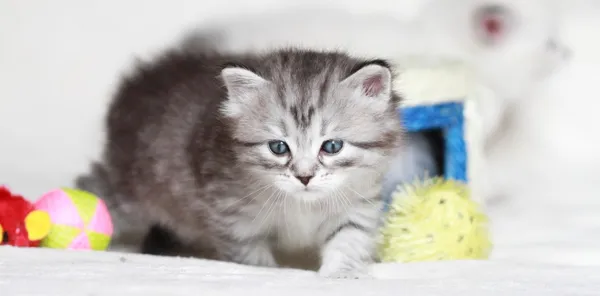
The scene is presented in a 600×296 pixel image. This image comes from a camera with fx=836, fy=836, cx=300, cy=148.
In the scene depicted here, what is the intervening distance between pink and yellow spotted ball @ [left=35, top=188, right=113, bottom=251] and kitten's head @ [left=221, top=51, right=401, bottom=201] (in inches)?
15.0

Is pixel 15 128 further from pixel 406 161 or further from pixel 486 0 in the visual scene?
pixel 486 0

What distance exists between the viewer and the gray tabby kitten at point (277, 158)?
177 centimetres

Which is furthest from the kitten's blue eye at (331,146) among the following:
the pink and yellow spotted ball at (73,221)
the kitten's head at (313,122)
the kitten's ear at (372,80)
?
the pink and yellow spotted ball at (73,221)

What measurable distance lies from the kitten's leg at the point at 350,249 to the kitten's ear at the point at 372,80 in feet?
0.98

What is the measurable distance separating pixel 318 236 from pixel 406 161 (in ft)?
2.31

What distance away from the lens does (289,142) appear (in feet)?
5.79

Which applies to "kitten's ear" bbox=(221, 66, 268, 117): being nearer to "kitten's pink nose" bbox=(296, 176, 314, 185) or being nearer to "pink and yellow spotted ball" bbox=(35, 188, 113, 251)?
"kitten's pink nose" bbox=(296, 176, 314, 185)

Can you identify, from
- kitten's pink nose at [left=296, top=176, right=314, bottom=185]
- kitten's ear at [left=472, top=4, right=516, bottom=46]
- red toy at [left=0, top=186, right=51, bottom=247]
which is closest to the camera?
kitten's pink nose at [left=296, top=176, right=314, bottom=185]

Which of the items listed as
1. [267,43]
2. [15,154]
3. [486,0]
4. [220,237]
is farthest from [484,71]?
[15,154]

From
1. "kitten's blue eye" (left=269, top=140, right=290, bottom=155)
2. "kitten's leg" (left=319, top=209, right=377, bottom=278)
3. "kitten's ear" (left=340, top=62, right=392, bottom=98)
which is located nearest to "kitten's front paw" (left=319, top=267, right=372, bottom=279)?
"kitten's leg" (left=319, top=209, right=377, bottom=278)

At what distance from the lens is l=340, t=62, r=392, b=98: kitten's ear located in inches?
70.7

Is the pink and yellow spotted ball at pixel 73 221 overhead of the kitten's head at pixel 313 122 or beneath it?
beneath

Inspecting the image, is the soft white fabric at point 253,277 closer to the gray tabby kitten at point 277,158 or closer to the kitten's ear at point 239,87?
the gray tabby kitten at point 277,158

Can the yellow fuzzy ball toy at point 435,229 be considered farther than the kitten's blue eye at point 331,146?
Yes
